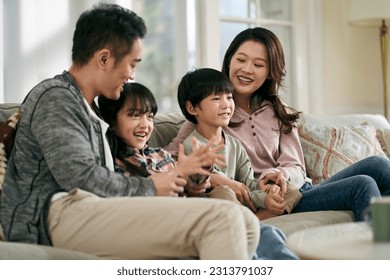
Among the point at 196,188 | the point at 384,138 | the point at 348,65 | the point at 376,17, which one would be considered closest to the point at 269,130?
the point at 196,188

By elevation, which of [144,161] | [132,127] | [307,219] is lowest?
[307,219]

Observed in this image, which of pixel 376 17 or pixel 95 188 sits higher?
pixel 376 17

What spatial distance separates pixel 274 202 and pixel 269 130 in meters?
0.41

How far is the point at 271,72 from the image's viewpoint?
2.59 meters

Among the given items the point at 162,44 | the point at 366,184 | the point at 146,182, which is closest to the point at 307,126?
the point at 366,184

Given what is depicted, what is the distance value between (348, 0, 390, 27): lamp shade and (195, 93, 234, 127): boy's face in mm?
1836

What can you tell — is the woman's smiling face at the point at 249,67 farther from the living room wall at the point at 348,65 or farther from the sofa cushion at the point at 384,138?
the living room wall at the point at 348,65

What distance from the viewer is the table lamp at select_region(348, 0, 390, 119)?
3.84m

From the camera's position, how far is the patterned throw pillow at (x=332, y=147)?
9.13 feet

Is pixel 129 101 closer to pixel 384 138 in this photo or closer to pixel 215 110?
pixel 215 110

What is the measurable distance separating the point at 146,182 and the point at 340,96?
281cm

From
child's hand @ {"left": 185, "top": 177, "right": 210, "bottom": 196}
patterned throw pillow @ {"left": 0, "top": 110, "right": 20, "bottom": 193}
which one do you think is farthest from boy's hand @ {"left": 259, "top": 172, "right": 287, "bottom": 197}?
patterned throw pillow @ {"left": 0, "top": 110, "right": 20, "bottom": 193}

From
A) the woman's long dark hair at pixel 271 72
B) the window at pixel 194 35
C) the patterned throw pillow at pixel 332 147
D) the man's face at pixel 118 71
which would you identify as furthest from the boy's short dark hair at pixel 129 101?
the patterned throw pillow at pixel 332 147

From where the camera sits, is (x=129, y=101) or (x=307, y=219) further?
(x=307, y=219)
